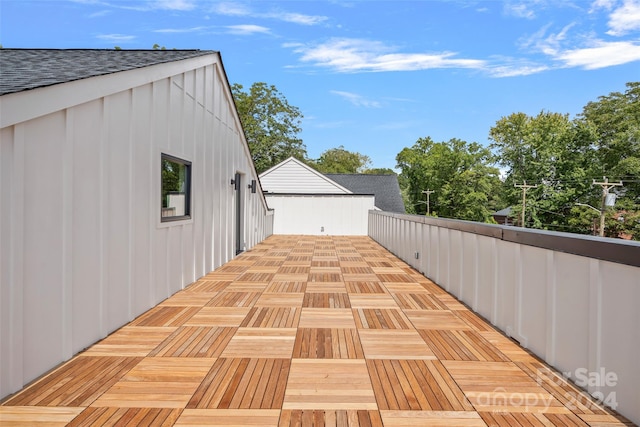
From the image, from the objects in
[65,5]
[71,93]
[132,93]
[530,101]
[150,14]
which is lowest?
[71,93]

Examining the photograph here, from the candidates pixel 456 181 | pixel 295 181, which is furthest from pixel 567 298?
pixel 456 181

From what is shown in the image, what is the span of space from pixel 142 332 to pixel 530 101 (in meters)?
51.5

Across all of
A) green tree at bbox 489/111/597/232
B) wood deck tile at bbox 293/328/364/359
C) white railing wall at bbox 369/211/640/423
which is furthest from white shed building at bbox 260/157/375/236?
green tree at bbox 489/111/597/232

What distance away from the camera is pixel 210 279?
220 inches

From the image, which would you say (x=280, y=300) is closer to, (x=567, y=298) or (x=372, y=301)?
(x=372, y=301)

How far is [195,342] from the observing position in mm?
2984

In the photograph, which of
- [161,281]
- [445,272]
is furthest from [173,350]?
[445,272]

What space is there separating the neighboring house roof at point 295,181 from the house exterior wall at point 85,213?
14.9 m

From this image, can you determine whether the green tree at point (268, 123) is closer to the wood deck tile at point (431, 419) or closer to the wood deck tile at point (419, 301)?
the wood deck tile at point (419, 301)

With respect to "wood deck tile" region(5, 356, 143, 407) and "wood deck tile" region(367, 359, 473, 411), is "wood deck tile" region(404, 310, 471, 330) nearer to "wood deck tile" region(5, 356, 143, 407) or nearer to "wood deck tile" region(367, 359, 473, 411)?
"wood deck tile" region(367, 359, 473, 411)

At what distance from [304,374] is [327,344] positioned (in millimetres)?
551

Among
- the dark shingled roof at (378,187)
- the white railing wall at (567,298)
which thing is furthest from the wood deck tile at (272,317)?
the dark shingled roof at (378,187)

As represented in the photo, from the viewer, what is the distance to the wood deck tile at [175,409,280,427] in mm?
1859

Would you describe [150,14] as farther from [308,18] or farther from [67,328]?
[67,328]
